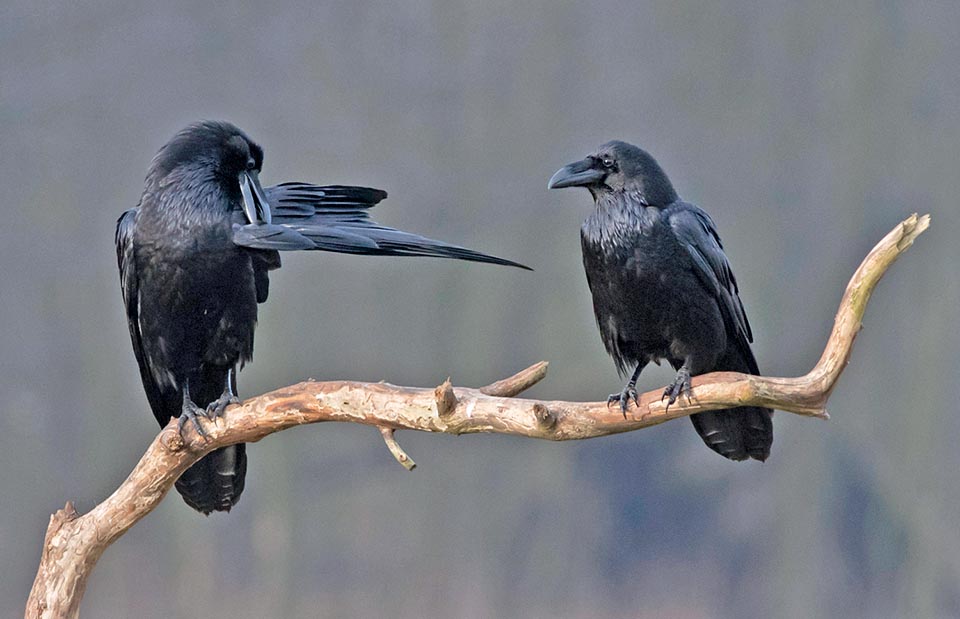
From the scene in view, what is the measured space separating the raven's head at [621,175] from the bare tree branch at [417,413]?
0.46 m

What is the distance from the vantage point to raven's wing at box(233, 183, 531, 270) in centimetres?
223

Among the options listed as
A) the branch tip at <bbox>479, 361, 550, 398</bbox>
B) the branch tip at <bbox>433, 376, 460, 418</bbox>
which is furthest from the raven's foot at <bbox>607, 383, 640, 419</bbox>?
the branch tip at <bbox>433, 376, 460, 418</bbox>

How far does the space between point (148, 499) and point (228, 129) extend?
0.84 meters

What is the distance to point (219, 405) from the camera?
2402mm

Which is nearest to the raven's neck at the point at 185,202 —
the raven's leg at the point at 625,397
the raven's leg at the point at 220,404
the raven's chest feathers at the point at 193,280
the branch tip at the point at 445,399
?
the raven's chest feathers at the point at 193,280

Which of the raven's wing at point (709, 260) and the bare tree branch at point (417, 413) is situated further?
the raven's wing at point (709, 260)

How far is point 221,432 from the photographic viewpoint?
2369mm

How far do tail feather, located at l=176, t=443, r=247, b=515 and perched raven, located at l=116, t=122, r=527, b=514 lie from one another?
29 millimetres

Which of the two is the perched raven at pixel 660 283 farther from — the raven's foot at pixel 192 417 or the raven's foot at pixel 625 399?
the raven's foot at pixel 192 417

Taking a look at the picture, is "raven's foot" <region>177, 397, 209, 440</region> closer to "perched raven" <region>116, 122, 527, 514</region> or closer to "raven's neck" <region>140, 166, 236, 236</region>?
"perched raven" <region>116, 122, 527, 514</region>

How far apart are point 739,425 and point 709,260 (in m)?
0.39

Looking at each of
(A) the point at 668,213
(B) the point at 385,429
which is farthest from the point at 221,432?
(A) the point at 668,213

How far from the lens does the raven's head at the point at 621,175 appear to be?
8.11 feet

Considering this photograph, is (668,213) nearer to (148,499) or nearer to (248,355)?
(248,355)
